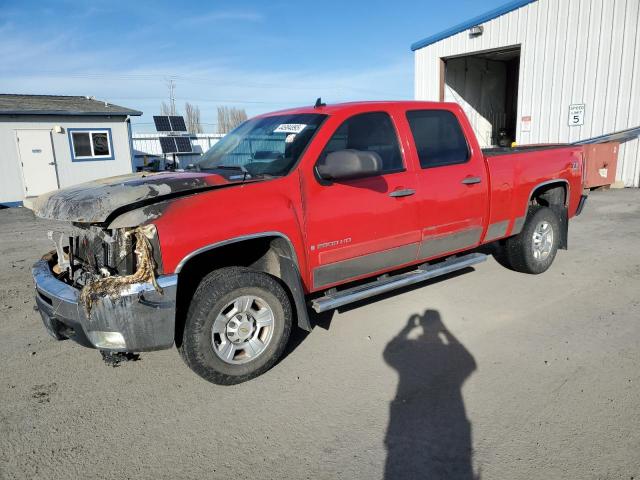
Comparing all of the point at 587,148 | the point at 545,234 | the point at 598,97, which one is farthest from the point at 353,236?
the point at 598,97

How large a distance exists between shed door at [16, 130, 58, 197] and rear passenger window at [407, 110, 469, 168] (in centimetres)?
1594

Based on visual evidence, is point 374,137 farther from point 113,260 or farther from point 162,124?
point 162,124

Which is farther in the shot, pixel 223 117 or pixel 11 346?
pixel 223 117

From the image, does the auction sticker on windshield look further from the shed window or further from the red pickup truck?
the shed window

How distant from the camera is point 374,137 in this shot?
4.32 m

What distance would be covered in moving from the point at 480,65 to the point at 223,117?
52771mm

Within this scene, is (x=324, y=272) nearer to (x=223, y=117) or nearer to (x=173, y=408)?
(x=173, y=408)

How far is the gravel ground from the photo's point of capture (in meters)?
2.68

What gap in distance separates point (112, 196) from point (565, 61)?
15255 mm

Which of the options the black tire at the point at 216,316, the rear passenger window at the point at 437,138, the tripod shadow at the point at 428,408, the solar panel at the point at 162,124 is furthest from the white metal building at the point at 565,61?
the black tire at the point at 216,316

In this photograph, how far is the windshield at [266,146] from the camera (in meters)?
3.89

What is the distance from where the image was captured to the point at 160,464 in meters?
2.72

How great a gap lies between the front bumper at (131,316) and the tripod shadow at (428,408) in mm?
1603

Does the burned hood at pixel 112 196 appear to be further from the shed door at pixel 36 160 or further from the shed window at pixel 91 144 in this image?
the shed window at pixel 91 144
